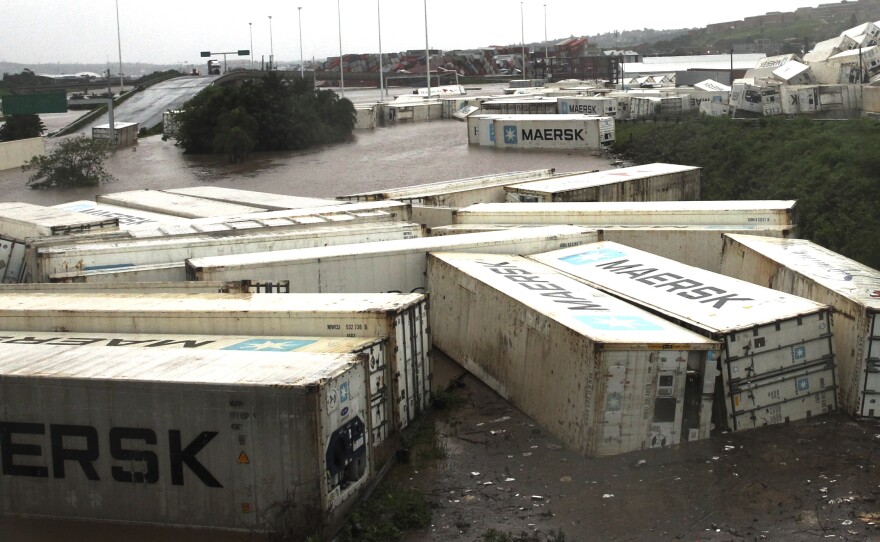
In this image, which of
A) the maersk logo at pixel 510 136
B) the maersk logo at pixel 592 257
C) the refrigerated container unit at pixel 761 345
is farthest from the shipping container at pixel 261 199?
the maersk logo at pixel 510 136

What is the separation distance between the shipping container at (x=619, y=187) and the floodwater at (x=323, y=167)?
13715mm

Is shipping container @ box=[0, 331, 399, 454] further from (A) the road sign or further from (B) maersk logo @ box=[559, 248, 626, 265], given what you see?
(A) the road sign

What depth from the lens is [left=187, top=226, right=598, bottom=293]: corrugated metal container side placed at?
699 inches

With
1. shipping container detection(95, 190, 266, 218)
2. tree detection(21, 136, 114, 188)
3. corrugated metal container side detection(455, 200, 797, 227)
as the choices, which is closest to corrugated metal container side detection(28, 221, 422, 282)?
corrugated metal container side detection(455, 200, 797, 227)

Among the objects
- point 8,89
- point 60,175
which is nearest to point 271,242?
point 60,175

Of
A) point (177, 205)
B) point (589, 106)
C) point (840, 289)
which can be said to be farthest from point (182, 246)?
point (589, 106)

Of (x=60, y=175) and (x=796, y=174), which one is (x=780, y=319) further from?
(x=60, y=175)

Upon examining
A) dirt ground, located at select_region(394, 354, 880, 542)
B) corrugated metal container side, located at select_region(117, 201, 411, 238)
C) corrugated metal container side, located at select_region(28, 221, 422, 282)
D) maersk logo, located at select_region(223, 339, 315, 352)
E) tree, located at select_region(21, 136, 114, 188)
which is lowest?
dirt ground, located at select_region(394, 354, 880, 542)

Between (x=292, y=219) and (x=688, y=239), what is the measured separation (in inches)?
347

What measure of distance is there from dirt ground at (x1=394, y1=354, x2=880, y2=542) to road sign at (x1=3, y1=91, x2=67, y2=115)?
50.5 m

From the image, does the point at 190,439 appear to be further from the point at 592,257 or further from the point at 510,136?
the point at 510,136

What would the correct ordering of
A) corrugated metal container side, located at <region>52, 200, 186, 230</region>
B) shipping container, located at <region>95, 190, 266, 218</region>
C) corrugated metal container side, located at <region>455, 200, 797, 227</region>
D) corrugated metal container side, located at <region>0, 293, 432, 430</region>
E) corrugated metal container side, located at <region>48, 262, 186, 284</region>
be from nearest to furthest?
corrugated metal container side, located at <region>0, 293, 432, 430</region> → corrugated metal container side, located at <region>48, 262, 186, 284</region> → corrugated metal container side, located at <region>455, 200, 797, 227</region> → corrugated metal container side, located at <region>52, 200, 186, 230</region> → shipping container, located at <region>95, 190, 266, 218</region>

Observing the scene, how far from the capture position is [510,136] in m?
55.3

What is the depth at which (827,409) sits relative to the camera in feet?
48.4
